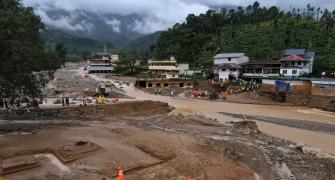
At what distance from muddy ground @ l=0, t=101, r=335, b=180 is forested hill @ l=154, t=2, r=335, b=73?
53.5 metres

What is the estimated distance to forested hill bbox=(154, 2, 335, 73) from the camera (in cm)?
8905

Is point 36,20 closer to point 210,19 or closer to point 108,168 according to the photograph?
point 108,168

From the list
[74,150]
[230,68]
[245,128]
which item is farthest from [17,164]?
[230,68]

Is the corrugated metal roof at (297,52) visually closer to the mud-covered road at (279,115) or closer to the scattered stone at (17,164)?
the mud-covered road at (279,115)

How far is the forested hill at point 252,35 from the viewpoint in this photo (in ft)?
292

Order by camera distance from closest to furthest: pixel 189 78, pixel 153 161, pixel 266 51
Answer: pixel 153 161
pixel 189 78
pixel 266 51

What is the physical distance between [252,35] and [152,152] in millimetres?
89770

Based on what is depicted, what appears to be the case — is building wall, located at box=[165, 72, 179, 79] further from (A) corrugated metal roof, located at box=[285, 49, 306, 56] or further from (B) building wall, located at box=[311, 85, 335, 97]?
(B) building wall, located at box=[311, 85, 335, 97]

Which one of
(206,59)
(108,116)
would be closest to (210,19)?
(206,59)

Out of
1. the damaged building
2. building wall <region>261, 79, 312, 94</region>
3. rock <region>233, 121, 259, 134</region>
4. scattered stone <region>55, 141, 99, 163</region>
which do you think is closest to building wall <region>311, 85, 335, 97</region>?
building wall <region>261, 79, 312, 94</region>

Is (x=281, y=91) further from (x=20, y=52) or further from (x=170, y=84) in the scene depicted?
(x=20, y=52)

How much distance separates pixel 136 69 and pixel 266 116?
74.1 meters

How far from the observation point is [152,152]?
Result: 2066 cm

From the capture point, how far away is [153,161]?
1902cm
